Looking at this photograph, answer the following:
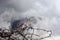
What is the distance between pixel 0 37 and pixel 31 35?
27.4 meters

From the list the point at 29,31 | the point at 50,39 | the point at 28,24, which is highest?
the point at 28,24

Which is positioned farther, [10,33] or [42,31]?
[10,33]

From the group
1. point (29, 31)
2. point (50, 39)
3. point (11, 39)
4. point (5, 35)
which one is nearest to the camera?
point (50, 39)

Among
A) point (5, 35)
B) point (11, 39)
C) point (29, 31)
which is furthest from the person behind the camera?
point (5, 35)

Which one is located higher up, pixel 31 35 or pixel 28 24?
pixel 28 24

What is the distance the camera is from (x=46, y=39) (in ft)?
272

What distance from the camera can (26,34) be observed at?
276 ft

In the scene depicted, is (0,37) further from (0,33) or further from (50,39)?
(50,39)

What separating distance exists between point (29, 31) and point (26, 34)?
3450 millimetres

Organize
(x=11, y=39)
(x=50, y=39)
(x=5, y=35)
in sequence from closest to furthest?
(x=50, y=39)
(x=11, y=39)
(x=5, y=35)

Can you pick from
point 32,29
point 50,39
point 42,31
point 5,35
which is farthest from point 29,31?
point 5,35

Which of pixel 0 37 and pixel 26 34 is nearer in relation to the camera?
pixel 26 34

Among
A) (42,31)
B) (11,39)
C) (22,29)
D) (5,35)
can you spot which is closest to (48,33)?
(42,31)

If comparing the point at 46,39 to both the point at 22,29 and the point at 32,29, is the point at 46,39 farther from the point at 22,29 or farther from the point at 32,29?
the point at 22,29
